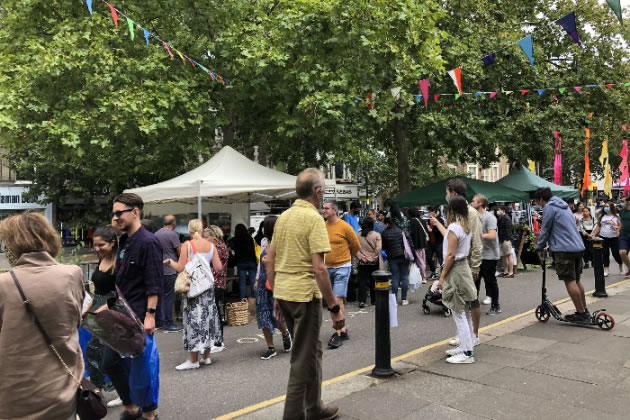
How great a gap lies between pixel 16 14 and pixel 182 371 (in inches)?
398

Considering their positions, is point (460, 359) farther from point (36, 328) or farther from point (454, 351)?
point (36, 328)

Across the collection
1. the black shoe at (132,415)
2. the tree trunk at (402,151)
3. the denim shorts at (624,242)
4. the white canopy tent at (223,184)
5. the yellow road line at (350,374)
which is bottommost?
the yellow road line at (350,374)

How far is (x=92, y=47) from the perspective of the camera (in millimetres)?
10781

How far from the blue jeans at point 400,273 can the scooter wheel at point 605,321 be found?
325 centimetres

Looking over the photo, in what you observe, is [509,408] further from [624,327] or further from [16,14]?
[16,14]

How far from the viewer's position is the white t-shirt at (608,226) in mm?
11953

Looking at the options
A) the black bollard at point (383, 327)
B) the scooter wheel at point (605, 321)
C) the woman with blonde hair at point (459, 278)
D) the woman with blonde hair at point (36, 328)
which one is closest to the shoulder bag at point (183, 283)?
the black bollard at point (383, 327)

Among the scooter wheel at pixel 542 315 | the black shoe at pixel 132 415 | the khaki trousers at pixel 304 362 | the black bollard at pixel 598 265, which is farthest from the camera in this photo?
the black bollard at pixel 598 265

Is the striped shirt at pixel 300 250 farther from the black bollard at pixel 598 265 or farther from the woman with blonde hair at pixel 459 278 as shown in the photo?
the black bollard at pixel 598 265

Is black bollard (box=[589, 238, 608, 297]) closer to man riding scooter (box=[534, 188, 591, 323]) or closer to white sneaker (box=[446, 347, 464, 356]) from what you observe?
man riding scooter (box=[534, 188, 591, 323])

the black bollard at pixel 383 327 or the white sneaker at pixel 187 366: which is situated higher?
the black bollard at pixel 383 327

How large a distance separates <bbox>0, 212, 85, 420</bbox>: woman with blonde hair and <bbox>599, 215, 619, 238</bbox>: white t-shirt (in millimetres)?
12481

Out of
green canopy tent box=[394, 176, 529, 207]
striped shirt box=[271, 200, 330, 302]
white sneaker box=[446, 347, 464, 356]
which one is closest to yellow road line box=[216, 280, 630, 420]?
white sneaker box=[446, 347, 464, 356]

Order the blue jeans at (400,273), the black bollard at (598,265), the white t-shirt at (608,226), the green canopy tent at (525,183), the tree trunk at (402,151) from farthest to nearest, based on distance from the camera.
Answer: the tree trunk at (402,151) → the green canopy tent at (525,183) → the white t-shirt at (608,226) → the blue jeans at (400,273) → the black bollard at (598,265)
